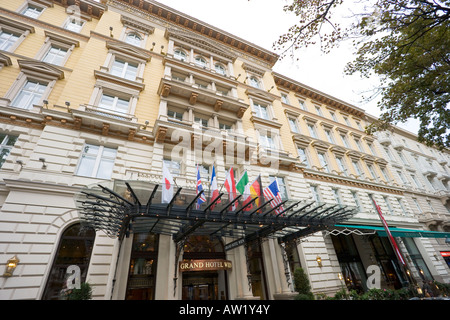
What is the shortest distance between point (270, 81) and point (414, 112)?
49.4 feet

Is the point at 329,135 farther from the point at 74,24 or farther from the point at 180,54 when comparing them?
the point at 74,24

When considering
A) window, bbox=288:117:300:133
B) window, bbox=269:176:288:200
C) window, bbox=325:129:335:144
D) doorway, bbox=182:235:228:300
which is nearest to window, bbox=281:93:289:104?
window, bbox=288:117:300:133

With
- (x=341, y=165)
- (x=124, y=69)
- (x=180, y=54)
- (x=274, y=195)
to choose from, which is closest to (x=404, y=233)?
(x=341, y=165)

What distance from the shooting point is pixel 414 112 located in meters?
12.7

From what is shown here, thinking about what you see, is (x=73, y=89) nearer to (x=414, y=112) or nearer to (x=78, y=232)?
(x=78, y=232)

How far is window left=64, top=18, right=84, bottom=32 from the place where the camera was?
17.5 m

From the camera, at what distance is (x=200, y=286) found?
11.5 m

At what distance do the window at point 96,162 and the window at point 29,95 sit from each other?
4.32m

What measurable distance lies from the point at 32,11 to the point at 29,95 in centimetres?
1002

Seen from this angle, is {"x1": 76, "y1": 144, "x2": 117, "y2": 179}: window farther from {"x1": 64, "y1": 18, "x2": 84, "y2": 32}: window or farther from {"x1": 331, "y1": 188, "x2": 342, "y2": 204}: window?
{"x1": 331, "y1": 188, "x2": 342, "y2": 204}: window

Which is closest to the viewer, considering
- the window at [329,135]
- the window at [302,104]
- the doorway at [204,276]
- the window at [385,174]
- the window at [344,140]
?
the doorway at [204,276]

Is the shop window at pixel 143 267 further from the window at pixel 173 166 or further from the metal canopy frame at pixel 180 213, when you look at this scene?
the window at pixel 173 166

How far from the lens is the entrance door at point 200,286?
11.0 meters

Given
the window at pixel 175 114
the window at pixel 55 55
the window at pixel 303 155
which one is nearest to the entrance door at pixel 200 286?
the window at pixel 175 114
